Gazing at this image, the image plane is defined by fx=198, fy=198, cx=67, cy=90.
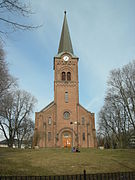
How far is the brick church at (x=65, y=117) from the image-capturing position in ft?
120

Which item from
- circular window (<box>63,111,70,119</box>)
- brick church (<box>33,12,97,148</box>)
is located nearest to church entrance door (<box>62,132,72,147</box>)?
brick church (<box>33,12,97,148</box>)

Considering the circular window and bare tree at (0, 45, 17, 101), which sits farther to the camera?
the circular window

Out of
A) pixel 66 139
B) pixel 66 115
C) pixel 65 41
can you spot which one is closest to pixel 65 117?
pixel 66 115

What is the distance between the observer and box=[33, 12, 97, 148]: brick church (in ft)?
120

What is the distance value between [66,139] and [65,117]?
13.8 feet

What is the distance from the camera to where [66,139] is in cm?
3703

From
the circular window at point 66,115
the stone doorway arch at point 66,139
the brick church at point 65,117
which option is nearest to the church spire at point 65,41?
the brick church at point 65,117

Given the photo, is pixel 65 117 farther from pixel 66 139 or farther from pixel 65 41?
pixel 65 41

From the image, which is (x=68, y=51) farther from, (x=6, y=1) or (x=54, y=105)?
(x=6, y=1)

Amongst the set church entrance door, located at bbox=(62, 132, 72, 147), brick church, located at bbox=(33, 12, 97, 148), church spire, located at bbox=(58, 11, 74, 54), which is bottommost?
church entrance door, located at bbox=(62, 132, 72, 147)

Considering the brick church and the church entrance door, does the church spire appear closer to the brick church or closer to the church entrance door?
the brick church

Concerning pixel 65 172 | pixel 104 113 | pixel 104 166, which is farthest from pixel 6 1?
pixel 104 113

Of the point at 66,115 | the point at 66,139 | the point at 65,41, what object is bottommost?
the point at 66,139

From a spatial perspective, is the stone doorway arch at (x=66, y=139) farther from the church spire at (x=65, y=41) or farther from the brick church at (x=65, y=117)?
the church spire at (x=65, y=41)
